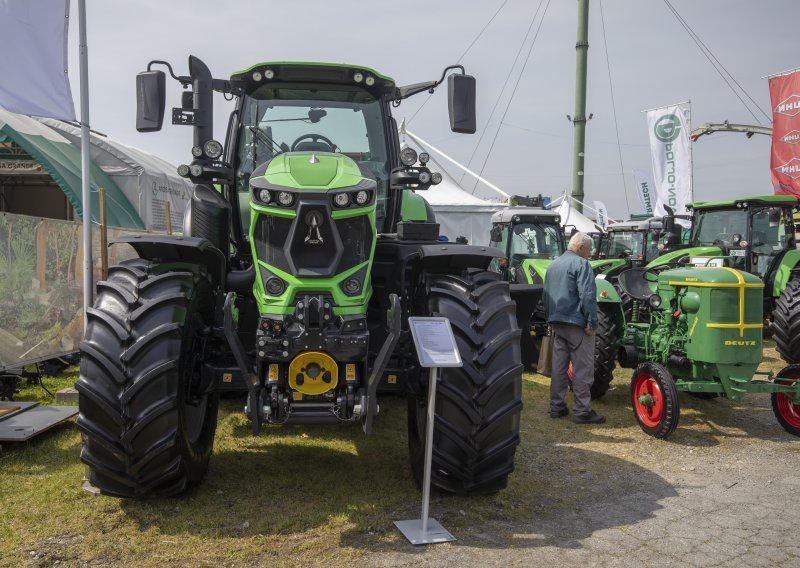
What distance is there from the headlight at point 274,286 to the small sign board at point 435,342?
2.39 feet

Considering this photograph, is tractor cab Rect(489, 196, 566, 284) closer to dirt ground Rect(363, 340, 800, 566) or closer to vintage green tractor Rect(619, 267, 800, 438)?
vintage green tractor Rect(619, 267, 800, 438)

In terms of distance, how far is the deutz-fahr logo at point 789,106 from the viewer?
15023mm

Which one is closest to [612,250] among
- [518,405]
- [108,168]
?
[108,168]

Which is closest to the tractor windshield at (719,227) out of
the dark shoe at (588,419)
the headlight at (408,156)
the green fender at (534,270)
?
the green fender at (534,270)

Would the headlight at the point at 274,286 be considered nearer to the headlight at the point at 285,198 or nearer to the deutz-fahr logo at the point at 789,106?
the headlight at the point at 285,198

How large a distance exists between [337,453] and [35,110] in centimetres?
419

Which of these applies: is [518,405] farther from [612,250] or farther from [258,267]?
[612,250]

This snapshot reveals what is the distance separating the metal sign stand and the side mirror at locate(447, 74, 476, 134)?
1716mm

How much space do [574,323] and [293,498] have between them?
337 centimetres

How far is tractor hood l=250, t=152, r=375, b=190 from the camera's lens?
153 inches

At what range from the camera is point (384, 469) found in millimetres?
4723

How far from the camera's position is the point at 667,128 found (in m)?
18.0

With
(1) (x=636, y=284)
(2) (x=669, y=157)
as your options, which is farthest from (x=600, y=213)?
(1) (x=636, y=284)

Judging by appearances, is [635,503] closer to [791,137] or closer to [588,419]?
[588,419]
